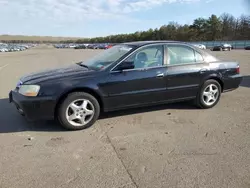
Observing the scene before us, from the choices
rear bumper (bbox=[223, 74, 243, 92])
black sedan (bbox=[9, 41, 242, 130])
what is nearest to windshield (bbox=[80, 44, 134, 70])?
black sedan (bbox=[9, 41, 242, 130])

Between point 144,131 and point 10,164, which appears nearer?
point 10,164

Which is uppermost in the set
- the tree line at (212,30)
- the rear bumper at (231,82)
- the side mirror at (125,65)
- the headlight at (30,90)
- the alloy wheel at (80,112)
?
the tree line at (212,30)

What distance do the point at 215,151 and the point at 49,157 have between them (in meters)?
2.35

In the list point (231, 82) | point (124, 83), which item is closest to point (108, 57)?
point (124, 83)

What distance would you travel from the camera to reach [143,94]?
14.9 ft

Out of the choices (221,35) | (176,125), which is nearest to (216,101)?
(176,125)

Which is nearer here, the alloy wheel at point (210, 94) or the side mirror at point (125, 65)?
the side mirror at point (125, 65)

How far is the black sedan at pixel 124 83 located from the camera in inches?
155

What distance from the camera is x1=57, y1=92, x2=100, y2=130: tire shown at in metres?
3.98

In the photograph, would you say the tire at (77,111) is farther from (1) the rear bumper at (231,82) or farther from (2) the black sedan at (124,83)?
(1) the rear bumper at (231,82)

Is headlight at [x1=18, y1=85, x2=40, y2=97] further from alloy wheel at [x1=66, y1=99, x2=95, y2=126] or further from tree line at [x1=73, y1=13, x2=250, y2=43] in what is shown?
tree line at [x1=73, y1=13, x2=250, y2=43]

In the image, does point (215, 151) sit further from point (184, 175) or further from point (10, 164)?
point (10, 164)

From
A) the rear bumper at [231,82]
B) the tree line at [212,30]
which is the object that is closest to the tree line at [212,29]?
the tree line at [212,30]

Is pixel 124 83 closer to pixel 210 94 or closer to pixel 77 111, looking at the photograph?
pixel 77 111
